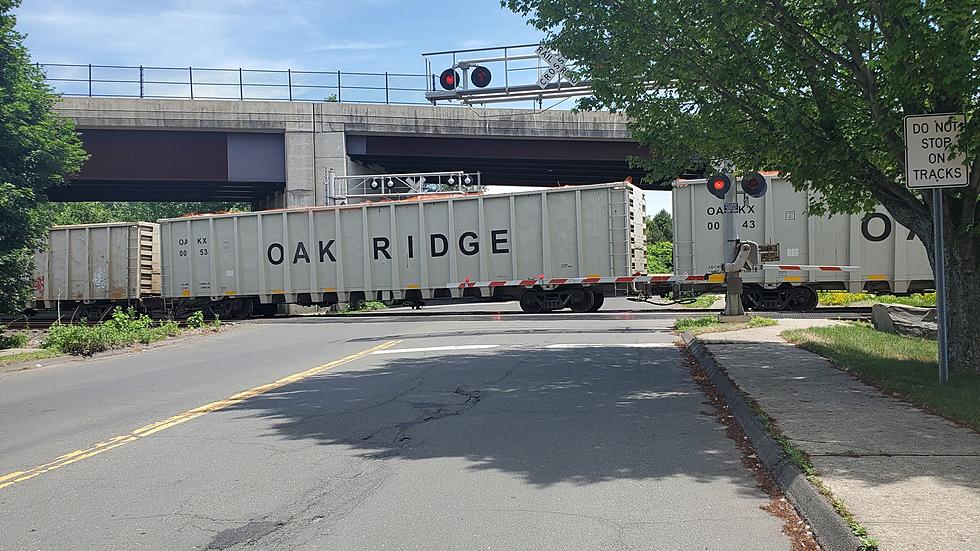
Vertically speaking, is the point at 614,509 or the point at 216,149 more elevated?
the point at 216,149

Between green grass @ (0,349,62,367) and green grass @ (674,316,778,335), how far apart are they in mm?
12913

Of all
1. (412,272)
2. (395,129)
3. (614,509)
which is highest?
(395,129)

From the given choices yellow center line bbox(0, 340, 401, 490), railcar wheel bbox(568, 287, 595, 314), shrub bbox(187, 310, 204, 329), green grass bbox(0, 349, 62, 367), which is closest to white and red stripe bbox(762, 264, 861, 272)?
railcar wheel bbox(568, 287, 595, 314)

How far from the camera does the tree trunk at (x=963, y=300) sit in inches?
373

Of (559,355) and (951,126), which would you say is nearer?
(951,126)

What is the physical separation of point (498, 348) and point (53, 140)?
40.0 ft

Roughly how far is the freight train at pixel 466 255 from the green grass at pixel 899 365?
7.59m

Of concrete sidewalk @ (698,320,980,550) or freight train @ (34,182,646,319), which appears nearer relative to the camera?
concrete sidewalk @ (698,320,980,550)

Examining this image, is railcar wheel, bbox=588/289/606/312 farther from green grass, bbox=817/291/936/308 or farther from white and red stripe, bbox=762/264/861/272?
green grass, bbox=817/291/936/308

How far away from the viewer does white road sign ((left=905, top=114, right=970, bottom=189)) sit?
27.4ft

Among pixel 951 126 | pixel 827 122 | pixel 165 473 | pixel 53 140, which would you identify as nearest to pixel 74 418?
pixel 165 473

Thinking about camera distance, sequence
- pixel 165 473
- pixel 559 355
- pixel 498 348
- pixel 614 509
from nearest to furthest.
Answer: pixel 614 509
pixel 165 473
pixel 559 355
pixel 498 348

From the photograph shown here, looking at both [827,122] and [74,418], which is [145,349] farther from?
[827,122]

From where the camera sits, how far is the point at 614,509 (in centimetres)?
547
